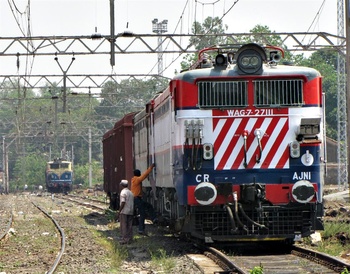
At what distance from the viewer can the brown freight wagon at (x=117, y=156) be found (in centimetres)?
2602

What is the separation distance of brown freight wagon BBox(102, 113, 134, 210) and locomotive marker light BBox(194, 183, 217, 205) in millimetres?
10255

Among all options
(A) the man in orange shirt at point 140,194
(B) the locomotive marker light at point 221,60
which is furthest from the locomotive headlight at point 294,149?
(A) the man in orange shirt at point 140,194

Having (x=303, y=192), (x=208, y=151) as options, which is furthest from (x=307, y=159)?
(x=208, y=151)

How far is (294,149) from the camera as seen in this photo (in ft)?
51.2

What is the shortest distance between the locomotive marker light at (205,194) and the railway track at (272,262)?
0.88 meters

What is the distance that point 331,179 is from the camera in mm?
69688

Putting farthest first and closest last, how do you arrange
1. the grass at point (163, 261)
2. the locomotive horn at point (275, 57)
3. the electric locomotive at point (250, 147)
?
the locomotive horn at point (275, 57) < the electric locomotive at point (250, 147) < the grass at point (163, 261)

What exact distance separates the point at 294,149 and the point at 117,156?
1415 centimetres

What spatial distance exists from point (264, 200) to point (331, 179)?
181ft

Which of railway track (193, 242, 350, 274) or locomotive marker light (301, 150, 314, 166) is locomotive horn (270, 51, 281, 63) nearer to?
locomotive marker light (301, 150, 314, 166)

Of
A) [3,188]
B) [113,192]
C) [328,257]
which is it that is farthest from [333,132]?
[328,257]

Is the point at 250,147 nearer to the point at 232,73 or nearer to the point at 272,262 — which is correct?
the point at 232,73

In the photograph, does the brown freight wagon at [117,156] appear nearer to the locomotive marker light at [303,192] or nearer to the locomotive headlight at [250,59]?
the locomotive headlight at [250,59]

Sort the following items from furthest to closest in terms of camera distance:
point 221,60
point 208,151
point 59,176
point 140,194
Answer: point 59,176, point 140,194, point 221,60, point 208,151
